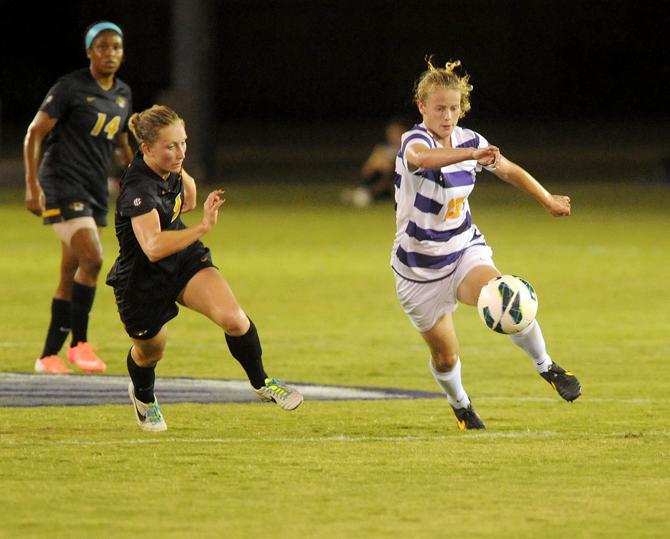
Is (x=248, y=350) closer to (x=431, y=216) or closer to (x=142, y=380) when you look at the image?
(x=142, y=380)

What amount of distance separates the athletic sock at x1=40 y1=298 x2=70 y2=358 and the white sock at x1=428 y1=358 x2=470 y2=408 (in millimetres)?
3475

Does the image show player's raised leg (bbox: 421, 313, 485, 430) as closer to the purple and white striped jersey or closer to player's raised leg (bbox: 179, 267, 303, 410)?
the purple and white striped jersey

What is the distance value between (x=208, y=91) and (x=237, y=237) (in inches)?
506

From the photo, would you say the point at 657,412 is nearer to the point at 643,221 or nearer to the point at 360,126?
the point at 643,221

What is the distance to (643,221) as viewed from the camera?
25.1 m

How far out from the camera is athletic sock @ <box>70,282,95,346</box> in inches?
447

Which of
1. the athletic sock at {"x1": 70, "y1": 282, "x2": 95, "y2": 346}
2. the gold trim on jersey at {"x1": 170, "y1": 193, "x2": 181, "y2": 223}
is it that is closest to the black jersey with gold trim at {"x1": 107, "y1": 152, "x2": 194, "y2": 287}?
the gold trim on jersey at {"x1": 170, "y1": 193, "x2": 181, "y2": 223}

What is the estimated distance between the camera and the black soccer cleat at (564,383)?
8539 mm

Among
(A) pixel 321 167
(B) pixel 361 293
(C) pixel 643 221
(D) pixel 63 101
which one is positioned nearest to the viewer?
(D) pixel 63 101

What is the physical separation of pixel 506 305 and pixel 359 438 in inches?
41.8

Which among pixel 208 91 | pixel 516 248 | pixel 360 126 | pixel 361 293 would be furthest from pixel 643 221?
pixel 360 126

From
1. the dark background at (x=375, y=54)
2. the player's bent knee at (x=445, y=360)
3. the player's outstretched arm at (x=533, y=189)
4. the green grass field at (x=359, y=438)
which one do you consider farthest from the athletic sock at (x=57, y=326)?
the dark background at (x=375, y=54)

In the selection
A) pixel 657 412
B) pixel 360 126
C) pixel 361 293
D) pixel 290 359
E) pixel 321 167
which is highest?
pixel 657 412

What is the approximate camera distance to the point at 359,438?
8562mm
